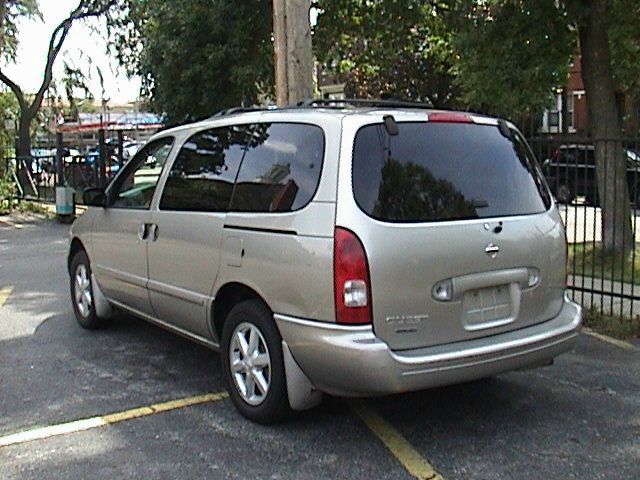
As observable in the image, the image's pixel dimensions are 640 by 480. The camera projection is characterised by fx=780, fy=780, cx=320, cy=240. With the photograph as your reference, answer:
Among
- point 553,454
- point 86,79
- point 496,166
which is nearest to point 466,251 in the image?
point 496,166

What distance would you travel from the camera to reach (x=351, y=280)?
12.7 feet

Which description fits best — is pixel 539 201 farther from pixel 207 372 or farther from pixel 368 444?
pixel 207 372

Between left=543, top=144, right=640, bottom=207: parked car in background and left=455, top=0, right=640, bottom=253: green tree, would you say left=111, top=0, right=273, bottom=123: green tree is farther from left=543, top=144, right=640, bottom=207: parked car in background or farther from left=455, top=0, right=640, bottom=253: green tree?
left=543, top=144, right=640, bottom=207: parked car in background

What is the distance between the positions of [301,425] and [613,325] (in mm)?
3488

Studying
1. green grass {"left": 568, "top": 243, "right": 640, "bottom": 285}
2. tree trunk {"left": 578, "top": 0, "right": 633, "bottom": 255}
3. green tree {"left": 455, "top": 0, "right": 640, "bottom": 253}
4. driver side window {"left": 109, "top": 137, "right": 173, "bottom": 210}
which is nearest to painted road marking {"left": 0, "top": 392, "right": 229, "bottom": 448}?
driver side window {"left": 109, "top": 137, "right": 173, "bottom": 210}

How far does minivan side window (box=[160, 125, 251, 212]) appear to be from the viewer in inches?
192

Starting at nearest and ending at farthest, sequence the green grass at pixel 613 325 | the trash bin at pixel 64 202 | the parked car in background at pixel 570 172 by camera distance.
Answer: the green grass at pixel 613 325 < the parked car in background at pixel 570 172 < the trash bin at pixel 64 202

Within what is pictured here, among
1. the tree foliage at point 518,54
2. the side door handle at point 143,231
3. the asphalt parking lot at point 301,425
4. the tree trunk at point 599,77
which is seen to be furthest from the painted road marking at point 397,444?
the tree foliage at point 518,54

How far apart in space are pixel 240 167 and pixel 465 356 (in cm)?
179

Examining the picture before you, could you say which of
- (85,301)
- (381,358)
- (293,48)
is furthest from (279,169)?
(293,48)

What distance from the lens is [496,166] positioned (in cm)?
448

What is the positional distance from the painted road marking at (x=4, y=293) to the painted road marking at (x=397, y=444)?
16.0 ft

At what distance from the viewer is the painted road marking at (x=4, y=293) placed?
826 centimetres

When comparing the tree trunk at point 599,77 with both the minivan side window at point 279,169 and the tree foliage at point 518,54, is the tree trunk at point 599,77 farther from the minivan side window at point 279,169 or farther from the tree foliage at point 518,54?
the minivan side window at point 279,169
